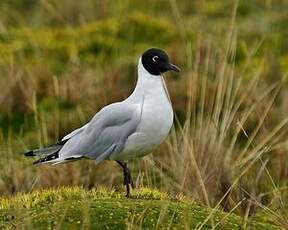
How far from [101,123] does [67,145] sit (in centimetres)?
25

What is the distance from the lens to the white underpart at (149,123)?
537cm

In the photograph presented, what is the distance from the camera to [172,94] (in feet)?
31.5

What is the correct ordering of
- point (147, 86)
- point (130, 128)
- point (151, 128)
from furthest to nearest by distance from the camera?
1. point (147, 86)
2. point (130, 128)
3. point (151, 128)

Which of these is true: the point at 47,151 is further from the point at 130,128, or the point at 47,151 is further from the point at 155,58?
the point at 155,58

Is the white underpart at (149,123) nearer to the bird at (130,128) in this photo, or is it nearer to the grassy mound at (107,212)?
the bird at (130,128)

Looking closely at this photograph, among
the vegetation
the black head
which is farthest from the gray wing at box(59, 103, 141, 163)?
the black head

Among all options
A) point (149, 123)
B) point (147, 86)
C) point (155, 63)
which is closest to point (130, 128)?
point (149, 123)

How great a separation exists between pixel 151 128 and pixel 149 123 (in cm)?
3

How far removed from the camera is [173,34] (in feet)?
41.3

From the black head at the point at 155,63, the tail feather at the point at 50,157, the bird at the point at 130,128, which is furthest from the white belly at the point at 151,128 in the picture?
the tail feather at the point at 50,157

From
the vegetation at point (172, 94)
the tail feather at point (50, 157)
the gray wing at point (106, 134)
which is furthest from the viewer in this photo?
the vegetation at point (172, 94)

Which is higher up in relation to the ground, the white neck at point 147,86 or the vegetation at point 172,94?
the white neck at point 147,86

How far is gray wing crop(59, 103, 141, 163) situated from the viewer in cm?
549

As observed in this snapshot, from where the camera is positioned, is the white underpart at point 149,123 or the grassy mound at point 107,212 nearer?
the grassy mound at point 107,212
